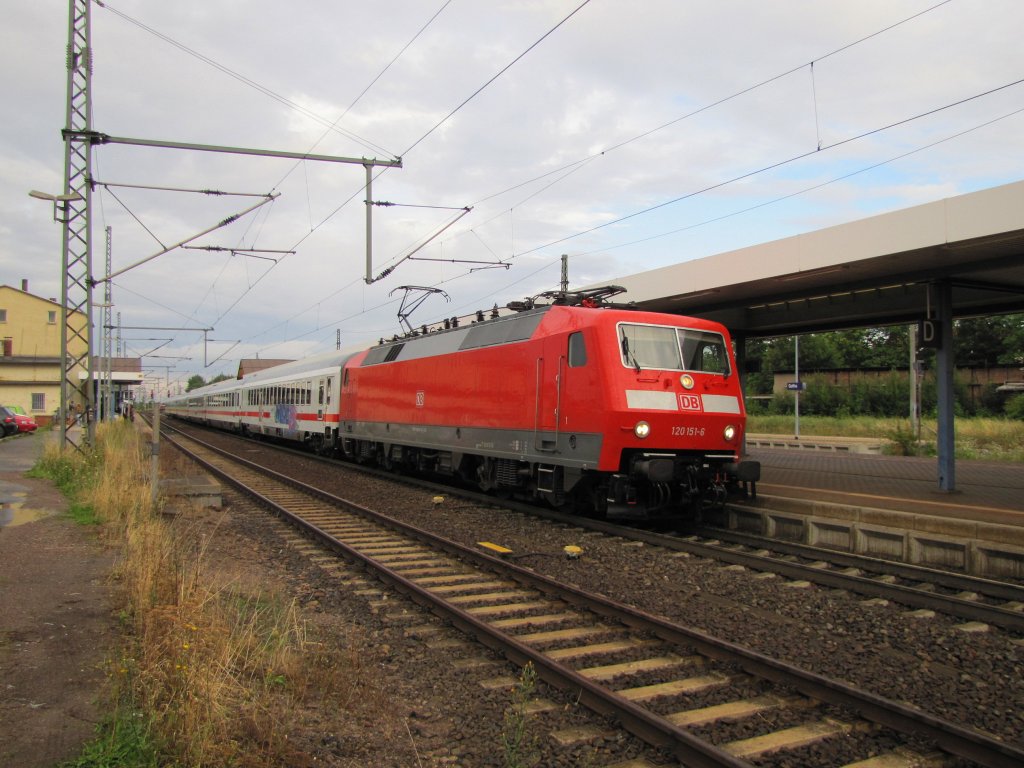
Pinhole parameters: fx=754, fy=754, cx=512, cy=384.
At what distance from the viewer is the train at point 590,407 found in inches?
396

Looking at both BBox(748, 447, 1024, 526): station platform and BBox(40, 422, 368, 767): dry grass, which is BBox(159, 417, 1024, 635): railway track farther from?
BBox(40, 422, 368, 767): dry grass

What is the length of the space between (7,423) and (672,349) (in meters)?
34.0

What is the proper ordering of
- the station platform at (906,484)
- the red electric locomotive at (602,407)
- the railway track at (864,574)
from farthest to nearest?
the red electric locomotive at (602,407), the station platform at (906,484), the railway track at (864,574)

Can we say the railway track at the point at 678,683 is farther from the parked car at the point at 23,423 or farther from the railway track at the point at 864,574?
the parked car at the point at 23,423

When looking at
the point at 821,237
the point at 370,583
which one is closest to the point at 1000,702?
the point at 370,583

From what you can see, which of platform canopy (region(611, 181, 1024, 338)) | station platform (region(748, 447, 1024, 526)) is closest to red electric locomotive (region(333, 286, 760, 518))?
platform canopy (region(611, 181, 1024, 338))

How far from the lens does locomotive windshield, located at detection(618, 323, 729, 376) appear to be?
33.9 ft

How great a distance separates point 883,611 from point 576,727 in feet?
12.1

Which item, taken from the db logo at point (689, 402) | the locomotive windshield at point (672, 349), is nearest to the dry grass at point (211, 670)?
the locomotive windshield at point (672, 349)

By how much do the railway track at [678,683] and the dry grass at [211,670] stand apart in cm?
142

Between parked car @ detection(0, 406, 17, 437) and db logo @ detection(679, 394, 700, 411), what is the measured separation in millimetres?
33751

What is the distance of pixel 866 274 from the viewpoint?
11695mm

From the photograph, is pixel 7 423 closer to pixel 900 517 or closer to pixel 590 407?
pixel 590 407

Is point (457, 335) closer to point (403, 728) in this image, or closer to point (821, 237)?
point (821, 237)
